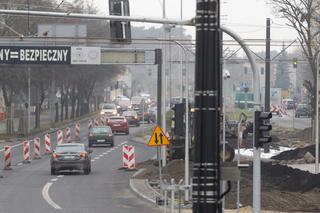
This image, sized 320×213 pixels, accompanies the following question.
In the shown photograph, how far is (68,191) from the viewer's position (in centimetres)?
3562

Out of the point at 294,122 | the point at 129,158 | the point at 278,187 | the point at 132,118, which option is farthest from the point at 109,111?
the point at 278,187

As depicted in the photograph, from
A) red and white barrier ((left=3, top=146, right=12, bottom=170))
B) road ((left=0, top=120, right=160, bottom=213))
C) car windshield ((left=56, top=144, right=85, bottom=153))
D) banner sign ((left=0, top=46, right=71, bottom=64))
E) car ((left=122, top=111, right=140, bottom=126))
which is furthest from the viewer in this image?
car ((left=122, top=111, right=140, bottom=126))

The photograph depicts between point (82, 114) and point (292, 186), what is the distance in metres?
95.6

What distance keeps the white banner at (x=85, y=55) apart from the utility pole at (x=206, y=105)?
28.6m

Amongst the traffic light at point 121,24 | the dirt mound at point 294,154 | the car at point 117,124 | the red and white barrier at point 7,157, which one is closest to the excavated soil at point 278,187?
the red and white barrier at point 7,157

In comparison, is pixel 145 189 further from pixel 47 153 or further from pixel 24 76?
pixel 24 76

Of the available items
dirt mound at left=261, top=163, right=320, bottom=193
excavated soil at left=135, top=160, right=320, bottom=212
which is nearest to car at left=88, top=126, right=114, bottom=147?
excavated soil at left=135, top=160, right=320, bottom=212

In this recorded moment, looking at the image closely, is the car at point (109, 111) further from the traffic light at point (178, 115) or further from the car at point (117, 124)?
the traffic light at point (178, 115)

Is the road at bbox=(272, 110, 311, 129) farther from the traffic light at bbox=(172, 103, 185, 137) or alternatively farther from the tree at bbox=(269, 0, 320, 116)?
the traffic light at bbox=(172, 103, 185, 137)

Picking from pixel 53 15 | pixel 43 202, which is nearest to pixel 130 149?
pixel 43 202

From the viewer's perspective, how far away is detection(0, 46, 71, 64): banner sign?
41.8 m

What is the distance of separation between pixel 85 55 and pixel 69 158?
4.70 metres

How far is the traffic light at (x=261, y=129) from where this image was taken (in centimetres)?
2033

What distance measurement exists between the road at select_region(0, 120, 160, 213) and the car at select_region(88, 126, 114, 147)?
13633 millimetres
